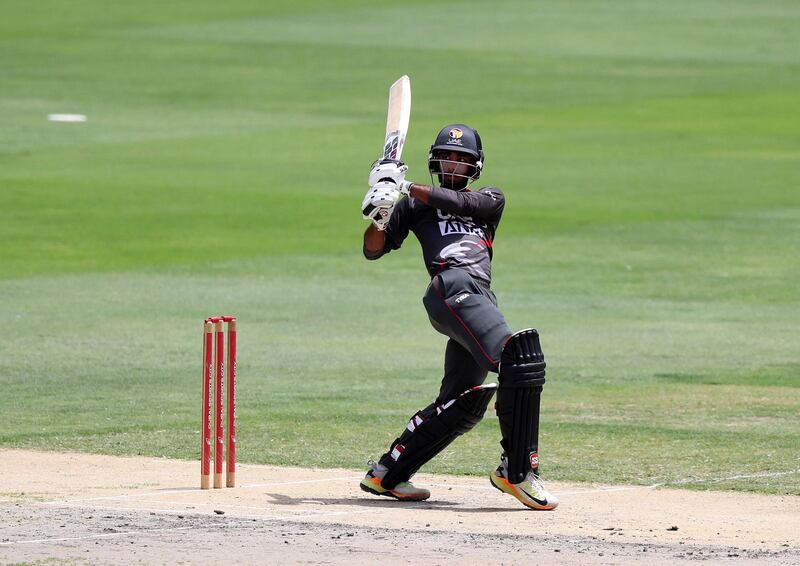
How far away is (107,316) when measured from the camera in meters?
18.6

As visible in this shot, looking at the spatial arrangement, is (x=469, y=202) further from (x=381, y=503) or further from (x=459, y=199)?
(x=381, y=503)

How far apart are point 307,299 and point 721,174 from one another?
1321 cm

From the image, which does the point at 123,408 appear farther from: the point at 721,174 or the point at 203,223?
the point at 721,174

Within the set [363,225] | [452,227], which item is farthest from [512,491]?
[363,225]

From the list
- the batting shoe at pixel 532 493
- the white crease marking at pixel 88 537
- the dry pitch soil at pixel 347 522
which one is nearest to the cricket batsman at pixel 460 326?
the batting shoe at pixel 532 493

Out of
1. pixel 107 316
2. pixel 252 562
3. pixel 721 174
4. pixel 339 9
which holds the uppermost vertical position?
pixel 339 9

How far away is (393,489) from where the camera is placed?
980 centimetres

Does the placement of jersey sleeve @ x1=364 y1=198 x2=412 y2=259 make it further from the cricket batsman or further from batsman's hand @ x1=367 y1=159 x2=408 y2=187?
batsman's hand @ x1=367 y1=159 x2=408 y2=187

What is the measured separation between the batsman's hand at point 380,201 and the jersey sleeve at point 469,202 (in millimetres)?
208

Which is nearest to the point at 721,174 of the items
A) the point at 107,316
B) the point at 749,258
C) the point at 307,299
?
the point at 749,258

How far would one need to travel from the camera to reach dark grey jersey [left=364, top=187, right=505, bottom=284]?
380 inches

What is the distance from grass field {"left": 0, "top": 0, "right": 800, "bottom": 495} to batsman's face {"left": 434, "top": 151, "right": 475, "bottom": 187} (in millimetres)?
2069

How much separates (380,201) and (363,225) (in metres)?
16.6

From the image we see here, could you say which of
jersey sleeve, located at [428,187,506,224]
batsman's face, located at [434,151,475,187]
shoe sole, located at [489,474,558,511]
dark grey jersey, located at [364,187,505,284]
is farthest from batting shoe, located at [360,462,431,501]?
batsman's face, located at [434,151,475,187]
